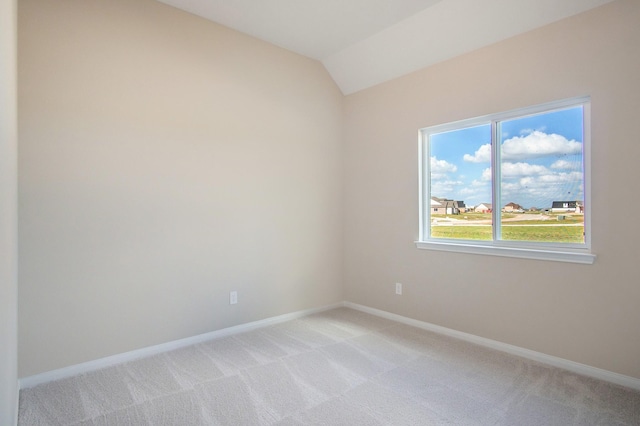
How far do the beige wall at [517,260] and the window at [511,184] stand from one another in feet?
0.34

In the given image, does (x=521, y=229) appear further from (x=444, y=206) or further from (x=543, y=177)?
(x=444, y=206)

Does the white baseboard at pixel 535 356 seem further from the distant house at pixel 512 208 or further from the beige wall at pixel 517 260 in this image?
the distant house at pixel 512 208

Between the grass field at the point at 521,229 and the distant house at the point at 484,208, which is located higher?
the distant house at the point at 484,208

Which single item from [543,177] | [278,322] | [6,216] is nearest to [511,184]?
[543,177]

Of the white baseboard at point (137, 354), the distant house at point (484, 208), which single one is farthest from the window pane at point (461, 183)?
the white baseboard at point (137, 354)

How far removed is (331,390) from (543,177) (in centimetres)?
232

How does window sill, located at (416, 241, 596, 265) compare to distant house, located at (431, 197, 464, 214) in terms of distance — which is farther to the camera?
distant house, located at (431, 197, 464, 214)

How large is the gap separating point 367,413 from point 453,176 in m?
2.33

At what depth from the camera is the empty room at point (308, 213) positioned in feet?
7.29

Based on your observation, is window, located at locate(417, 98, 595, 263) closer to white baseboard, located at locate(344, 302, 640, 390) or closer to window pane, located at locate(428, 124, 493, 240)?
window pane, located at locate(428, 124, 493, 240)

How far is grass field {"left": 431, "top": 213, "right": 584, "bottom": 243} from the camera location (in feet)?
8.51

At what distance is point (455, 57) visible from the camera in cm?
313

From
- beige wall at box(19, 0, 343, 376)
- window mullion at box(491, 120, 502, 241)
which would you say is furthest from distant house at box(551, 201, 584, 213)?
beige wall at box(19, 0, 343, 376)

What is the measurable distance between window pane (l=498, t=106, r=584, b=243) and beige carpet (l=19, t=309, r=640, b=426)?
1.06 metres
